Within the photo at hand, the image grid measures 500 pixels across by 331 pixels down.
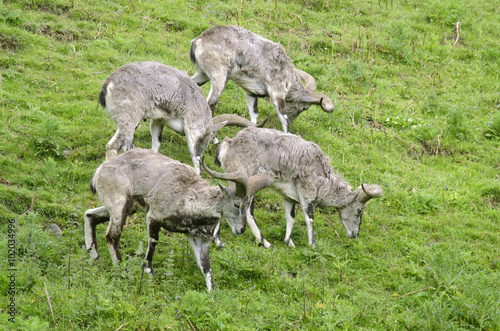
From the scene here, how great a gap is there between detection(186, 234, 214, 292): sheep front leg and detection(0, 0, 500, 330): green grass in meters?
0.24

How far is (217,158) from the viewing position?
34.5 feet

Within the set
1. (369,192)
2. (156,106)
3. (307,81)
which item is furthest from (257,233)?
(307,81)

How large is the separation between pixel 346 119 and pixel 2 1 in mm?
9704

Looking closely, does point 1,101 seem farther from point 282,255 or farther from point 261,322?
point 261,322

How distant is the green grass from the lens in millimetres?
8116

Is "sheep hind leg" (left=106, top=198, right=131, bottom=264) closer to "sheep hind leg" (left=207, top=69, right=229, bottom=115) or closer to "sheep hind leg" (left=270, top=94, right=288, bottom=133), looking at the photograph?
"sheep hind leg" (left=207, top=69, right=229, bottom=115)

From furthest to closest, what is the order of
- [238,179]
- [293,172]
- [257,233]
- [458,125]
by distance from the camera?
[458,125]
[293,172]
[257,233]
[238,179]

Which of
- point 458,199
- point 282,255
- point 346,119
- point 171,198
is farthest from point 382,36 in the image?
point 171,198

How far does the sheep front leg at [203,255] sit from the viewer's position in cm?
870

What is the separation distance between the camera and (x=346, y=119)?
605 inches

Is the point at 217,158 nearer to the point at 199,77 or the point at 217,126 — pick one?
the point at 217,126

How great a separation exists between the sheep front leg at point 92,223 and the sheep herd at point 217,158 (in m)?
0.01

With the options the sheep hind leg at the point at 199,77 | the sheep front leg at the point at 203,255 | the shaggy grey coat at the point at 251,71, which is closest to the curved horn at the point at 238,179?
the sheep front leg at the point at 203,255

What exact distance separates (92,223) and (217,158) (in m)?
2.57
